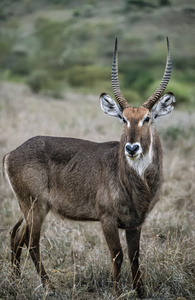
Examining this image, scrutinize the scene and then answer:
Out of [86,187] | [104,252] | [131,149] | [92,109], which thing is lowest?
[92,109]

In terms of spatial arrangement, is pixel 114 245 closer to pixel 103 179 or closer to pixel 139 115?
pixel 103 179

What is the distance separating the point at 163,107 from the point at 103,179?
112 cm

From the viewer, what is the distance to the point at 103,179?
5.67 meters

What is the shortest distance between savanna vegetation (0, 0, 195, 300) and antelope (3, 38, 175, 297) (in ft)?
1.07

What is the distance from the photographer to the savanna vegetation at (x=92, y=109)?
569 centimetres

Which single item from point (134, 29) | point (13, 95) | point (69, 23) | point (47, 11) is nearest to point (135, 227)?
point (13, 95)

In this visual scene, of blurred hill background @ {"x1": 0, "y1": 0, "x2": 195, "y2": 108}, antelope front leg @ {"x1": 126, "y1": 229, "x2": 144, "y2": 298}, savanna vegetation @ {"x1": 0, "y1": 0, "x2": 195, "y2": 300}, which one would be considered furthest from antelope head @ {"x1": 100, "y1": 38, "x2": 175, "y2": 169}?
blurred hill background @ {"x1": 0, "y1": 0, "x2": 195, "y2": 108}

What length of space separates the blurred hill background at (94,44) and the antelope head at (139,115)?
10.5 meters

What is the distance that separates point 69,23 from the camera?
88.9 feet

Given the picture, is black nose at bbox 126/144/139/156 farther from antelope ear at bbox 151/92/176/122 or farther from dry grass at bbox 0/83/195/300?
dry grass at bbox 0/83/195/300

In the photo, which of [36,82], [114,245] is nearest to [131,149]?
[114,245]

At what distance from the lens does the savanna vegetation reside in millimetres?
5691

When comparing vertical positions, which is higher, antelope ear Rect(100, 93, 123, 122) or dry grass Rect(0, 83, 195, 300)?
antelope ear Rect(100, 93, 123, 122)

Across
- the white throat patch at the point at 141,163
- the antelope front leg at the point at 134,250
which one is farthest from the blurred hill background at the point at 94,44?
the antelope front leg at the point at 134,250
